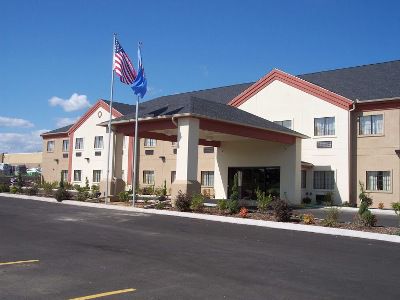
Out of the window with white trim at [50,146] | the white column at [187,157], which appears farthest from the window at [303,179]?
the window with white trim at [50,146]

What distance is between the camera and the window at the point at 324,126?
97.8 ft

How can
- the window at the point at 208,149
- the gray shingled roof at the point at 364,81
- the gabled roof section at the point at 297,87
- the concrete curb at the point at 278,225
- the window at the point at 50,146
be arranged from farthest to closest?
the window at the point at 50,146 → the window at the point at 208,149 → the gabled roof section at the point at 297,87 → the gray shingled roof at the point at 364,81 → the concrete curb at the point at 278,225

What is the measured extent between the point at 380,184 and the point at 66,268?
2333 cm

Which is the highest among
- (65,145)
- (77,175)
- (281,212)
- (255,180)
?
(65,145)

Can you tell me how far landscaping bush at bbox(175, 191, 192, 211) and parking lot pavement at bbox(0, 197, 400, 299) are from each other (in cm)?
515

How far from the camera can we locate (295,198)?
2866 centimetres

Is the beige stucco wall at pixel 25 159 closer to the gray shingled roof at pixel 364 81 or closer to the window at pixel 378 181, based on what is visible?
the gray shingled roof at pixel 364 81

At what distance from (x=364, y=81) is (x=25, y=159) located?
80823 millimetres

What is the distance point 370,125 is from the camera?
28.3 metres

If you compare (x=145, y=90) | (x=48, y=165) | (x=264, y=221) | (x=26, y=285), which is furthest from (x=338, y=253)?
(x=48, y=165)

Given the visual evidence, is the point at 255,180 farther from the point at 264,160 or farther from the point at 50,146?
the point at 50,146

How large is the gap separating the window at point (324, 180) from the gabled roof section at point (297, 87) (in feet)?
14.2

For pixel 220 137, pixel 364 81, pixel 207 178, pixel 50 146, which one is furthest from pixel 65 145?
pixel 364 81

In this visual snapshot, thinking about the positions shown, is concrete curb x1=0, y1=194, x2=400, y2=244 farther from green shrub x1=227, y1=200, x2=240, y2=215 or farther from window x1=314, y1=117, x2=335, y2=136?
window x1=314, y1=117, x2=335, y2=136
